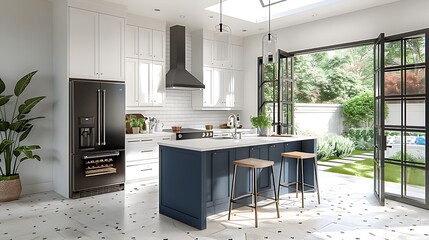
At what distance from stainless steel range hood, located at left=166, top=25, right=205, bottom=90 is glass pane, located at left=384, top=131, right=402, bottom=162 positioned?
→ 3727mm

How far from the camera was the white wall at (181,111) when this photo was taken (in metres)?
6.91

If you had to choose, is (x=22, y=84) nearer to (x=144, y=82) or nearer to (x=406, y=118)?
(x=144, y=82)

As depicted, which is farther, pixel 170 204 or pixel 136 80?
pixel 136 80

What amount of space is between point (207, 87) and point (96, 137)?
116 inches

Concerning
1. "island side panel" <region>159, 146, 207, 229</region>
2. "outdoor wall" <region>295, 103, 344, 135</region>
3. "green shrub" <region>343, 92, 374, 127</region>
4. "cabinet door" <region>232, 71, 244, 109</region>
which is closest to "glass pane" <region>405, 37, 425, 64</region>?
"island side panel" <region>159, 146, 207, 229</region>

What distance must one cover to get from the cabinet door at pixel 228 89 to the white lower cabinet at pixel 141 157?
2045 mm

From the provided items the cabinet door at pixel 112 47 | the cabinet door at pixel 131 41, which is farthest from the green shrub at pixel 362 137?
the cabinet door at pixel 112 47

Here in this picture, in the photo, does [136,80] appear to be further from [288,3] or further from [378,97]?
[378,97]

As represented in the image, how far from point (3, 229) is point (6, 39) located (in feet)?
9.73

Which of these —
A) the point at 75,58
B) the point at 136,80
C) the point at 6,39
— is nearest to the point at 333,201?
the point at 136,80

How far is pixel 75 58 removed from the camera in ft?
16.4

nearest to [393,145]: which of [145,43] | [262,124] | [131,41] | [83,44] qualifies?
[262,124]

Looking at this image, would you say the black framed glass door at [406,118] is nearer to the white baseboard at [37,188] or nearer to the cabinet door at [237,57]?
the cabinet door at [237,57]

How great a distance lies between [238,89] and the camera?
7969mm
